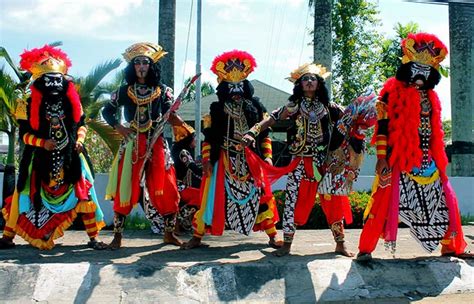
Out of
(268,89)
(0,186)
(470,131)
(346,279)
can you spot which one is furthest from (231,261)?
(268,89)

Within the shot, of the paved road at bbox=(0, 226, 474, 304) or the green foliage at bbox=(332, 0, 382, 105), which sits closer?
the paved road at bbox=(0, 226, 474, 304)

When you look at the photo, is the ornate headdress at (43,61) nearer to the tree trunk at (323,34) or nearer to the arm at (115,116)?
the arm at (115,116)

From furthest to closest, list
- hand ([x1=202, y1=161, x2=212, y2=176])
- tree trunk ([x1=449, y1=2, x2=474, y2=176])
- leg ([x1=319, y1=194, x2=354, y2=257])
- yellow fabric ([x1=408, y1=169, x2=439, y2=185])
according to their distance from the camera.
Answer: tree trunk ([x1=449, y1=2, x2=474, y2=176]), hand ([x1=202, y1=161, x2=212, y2=176]), leg ([x1=319, y1=194, x2=354, y2=257]), yellow fabric ([x1=408, y1=169, x2=439, y2=185])

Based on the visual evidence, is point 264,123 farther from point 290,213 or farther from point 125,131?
point 125,131

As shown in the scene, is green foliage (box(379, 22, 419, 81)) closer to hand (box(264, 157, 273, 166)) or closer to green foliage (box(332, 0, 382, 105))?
green foliage (box(332, 0, 382, 105))

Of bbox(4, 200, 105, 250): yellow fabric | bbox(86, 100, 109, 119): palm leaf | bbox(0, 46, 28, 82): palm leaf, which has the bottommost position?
bbox(4, 200, 105, 250): yellow fabric

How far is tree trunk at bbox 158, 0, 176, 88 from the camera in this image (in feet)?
33.0

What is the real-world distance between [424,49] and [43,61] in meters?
4.10

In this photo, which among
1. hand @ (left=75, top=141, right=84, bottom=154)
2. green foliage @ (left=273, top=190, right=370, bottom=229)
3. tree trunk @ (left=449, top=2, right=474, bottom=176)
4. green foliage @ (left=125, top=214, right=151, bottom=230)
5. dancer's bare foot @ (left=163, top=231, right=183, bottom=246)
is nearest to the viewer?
hand @ (left=75, top=141, right=84, bottom=154)

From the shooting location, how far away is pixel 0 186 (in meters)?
10.8

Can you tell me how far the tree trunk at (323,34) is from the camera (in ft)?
32.7

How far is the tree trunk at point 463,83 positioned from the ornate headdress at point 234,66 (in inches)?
265

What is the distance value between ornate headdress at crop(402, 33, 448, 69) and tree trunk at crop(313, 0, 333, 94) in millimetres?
4236

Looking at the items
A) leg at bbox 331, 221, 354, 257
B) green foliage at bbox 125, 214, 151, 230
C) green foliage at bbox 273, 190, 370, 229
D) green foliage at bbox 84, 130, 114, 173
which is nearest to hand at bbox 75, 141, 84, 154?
leg at bbox 331, 221, 354, 257
